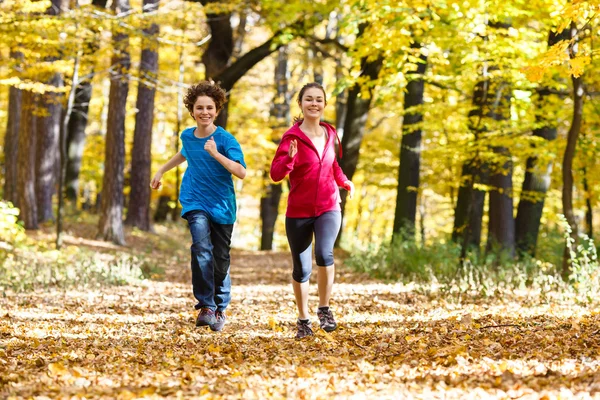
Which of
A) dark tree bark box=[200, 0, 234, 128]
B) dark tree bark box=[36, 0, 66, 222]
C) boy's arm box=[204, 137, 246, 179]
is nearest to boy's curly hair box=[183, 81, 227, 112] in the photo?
boy's arm box=[204, 137, 246, 179]

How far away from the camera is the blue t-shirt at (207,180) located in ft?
20.5

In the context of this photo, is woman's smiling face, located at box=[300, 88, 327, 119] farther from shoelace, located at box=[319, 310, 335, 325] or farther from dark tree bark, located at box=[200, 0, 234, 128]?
dark tree bark, located at box=[200, 0, 234, 128]

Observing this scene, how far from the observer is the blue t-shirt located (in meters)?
6.26

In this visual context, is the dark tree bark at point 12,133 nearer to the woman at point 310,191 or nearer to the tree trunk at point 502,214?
the tree trunk at point 502,214

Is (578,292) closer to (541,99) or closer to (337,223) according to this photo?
(337,223)

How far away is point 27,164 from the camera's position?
1488 cm

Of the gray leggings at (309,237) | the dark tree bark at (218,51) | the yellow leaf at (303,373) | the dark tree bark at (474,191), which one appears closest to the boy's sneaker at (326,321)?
the gray leggings at (309,237)

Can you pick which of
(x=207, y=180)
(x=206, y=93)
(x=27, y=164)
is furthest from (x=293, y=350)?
(x=27, y=164)

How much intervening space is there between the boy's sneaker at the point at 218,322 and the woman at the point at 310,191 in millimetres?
857

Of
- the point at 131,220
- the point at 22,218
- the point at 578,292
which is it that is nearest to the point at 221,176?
the point at 578,292

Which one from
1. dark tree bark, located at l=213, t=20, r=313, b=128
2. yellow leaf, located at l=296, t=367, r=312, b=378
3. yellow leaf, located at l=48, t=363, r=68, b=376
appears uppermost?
dark tree bark, located at l=213, t=20, r=313, b=128

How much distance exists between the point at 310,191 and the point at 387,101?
10.00 metres

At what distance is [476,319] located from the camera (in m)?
6.61

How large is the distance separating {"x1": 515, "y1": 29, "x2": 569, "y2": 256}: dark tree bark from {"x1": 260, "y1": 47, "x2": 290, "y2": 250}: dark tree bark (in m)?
9.93
